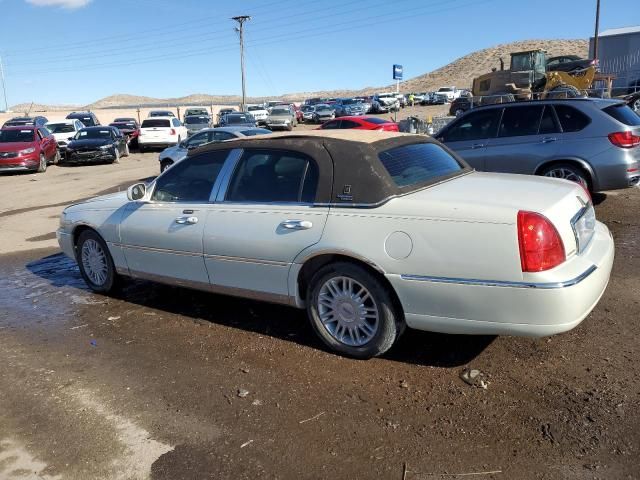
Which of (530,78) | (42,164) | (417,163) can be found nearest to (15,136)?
(42,164)

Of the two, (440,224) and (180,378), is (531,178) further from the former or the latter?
(180,378)

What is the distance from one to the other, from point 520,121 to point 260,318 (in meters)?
5.59

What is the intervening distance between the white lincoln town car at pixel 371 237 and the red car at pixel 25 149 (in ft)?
53.6

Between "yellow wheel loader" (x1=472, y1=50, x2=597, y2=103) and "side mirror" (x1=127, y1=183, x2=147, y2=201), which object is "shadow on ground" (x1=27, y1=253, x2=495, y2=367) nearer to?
"side mirror" (x1=127, y1=183, x2=147, y2=201)

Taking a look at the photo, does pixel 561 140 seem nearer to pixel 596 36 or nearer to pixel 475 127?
pixel 475 127

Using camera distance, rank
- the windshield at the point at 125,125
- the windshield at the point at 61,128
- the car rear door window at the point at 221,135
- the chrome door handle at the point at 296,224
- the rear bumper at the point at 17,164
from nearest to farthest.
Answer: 1. the chrome door handle at the point at 296,224
2. the car rear door window at the point at 221,135
3. the rear bumper at the point at 17,164
4. the windshield at the point at 61,128
5. the windshield at the point at 125,125

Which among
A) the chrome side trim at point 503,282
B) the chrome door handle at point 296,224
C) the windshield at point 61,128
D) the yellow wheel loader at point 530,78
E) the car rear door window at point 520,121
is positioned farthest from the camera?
the yellow wheel loader at point 530,78

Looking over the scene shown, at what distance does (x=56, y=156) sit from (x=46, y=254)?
15624 millimetres

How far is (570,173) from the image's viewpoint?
802 cm

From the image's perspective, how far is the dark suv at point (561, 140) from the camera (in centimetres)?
776

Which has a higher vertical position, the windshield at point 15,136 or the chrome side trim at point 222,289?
the windshield at point 15,136

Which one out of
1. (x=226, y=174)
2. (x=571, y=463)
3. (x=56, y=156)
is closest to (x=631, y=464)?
(x=571, y=463)

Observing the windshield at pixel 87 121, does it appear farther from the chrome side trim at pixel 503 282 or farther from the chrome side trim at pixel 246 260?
the chrome side trim at pixel 503 282

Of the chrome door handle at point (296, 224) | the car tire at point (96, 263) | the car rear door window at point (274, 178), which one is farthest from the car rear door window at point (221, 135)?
the chrome door handle at point (296, 224)
